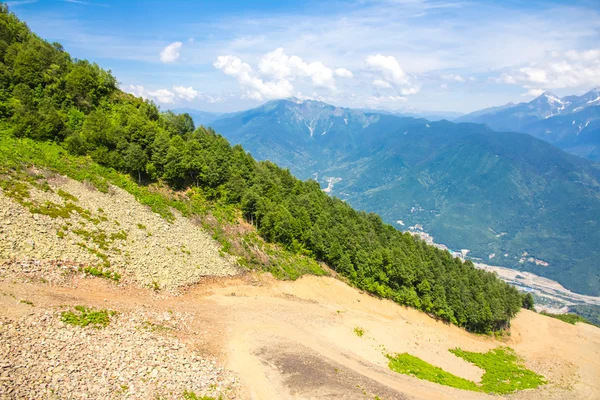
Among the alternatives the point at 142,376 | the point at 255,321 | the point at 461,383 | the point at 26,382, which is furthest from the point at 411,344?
the point at 26,382

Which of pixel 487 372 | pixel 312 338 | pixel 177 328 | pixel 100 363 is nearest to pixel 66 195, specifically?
pixel 177 328

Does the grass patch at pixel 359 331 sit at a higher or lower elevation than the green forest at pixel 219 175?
lower

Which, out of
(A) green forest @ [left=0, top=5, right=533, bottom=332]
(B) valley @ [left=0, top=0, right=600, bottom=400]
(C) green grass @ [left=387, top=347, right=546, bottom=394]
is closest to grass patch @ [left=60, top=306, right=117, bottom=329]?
(B) valley @ [left=0, top=0, right=600, bottom=400]

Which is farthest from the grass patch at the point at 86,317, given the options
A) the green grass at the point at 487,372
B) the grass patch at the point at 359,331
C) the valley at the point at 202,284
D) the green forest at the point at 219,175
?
the green forest at the point at 219,175

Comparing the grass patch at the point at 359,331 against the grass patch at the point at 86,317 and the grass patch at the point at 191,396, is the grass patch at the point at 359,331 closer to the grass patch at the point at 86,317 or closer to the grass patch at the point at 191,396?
the grass patch at the point at 191,396

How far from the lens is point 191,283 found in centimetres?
3419

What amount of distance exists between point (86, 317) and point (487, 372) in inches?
1765

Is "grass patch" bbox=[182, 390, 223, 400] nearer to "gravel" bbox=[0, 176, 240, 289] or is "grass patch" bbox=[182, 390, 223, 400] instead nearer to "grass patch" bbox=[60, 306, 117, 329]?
"grass patch" bbox=[60, 306, 117, 329]

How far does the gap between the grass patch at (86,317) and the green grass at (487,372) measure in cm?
2560

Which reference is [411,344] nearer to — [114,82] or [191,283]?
[191,283]

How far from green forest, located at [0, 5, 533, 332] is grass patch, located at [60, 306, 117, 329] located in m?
26.0

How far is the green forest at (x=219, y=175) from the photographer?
1769 inches

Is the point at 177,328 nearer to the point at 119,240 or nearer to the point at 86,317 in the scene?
the point at 86,317

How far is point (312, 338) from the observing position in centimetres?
3209
